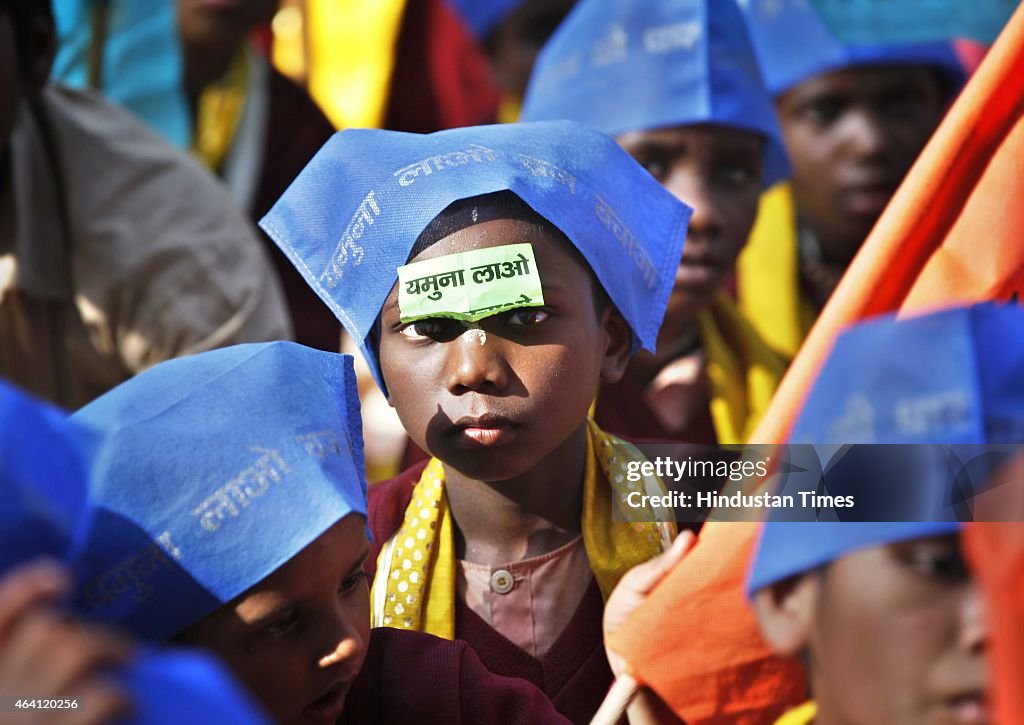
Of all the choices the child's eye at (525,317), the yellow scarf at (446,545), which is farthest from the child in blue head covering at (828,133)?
the child's eye at (525,317)

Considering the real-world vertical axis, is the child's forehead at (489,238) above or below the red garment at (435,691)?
above

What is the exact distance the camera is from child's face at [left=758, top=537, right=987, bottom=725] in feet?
4.27

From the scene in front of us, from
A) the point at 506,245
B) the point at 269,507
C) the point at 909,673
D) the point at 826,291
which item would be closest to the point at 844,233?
the point at 826,291

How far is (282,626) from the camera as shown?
1832mm

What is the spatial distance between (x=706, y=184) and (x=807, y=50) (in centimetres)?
85

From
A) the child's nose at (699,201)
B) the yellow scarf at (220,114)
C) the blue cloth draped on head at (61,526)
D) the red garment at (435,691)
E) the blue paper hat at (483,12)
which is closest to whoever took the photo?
the blue cloth draped on head at (61,526)

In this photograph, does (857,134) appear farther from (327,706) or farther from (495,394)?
(327,706)

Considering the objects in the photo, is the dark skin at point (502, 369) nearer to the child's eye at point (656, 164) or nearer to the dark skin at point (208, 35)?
the child's eye at point (656, 164)

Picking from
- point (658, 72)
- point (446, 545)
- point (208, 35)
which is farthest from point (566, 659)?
point (208, 35)

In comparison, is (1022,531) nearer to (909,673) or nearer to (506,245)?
(909,673)

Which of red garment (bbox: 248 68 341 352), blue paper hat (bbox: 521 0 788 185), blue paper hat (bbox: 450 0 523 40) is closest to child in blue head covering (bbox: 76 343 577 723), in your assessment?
blue paper hat (bbox: 521 0 788 185)

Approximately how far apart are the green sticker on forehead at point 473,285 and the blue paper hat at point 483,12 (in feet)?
8.90

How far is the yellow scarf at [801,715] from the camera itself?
1.64m

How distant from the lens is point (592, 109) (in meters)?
3.35
